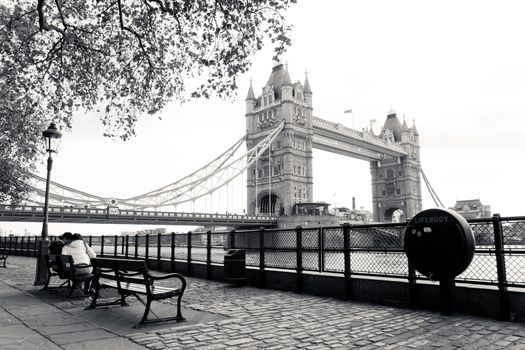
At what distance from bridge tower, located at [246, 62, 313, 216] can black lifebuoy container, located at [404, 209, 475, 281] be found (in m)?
61.3

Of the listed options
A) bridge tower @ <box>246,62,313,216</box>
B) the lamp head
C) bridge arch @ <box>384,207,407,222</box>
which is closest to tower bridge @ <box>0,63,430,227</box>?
bridge tower @ <box>246,62,313,216</box>

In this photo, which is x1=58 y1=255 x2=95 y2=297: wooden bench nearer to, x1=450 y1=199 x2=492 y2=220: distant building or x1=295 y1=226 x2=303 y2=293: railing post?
x1=295 y1=226 x2=303 y2=293: railing post

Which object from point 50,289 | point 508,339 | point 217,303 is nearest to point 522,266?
point 508,339

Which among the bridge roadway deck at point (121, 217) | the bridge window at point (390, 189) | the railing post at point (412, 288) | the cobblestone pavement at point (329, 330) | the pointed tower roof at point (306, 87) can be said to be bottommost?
the cobblestone pavement at point (329, 330)

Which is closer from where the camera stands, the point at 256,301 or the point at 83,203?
the point at 256,301

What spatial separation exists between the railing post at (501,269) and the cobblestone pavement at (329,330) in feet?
0.65

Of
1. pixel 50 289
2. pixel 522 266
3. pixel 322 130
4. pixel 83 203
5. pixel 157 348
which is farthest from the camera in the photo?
pixel 322 130

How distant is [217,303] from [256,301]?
64cm

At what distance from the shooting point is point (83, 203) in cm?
5278

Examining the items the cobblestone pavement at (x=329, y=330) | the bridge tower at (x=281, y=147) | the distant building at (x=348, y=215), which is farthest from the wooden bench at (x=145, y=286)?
the distant building at (x=348, y=215)

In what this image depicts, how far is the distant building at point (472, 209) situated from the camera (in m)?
98.9

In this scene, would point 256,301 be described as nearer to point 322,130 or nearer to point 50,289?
point 50,289

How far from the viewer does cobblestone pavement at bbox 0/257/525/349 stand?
13.9ft

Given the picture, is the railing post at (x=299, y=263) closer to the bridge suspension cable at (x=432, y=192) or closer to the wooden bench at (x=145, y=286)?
the wooden bench at (x=145, y=286)
